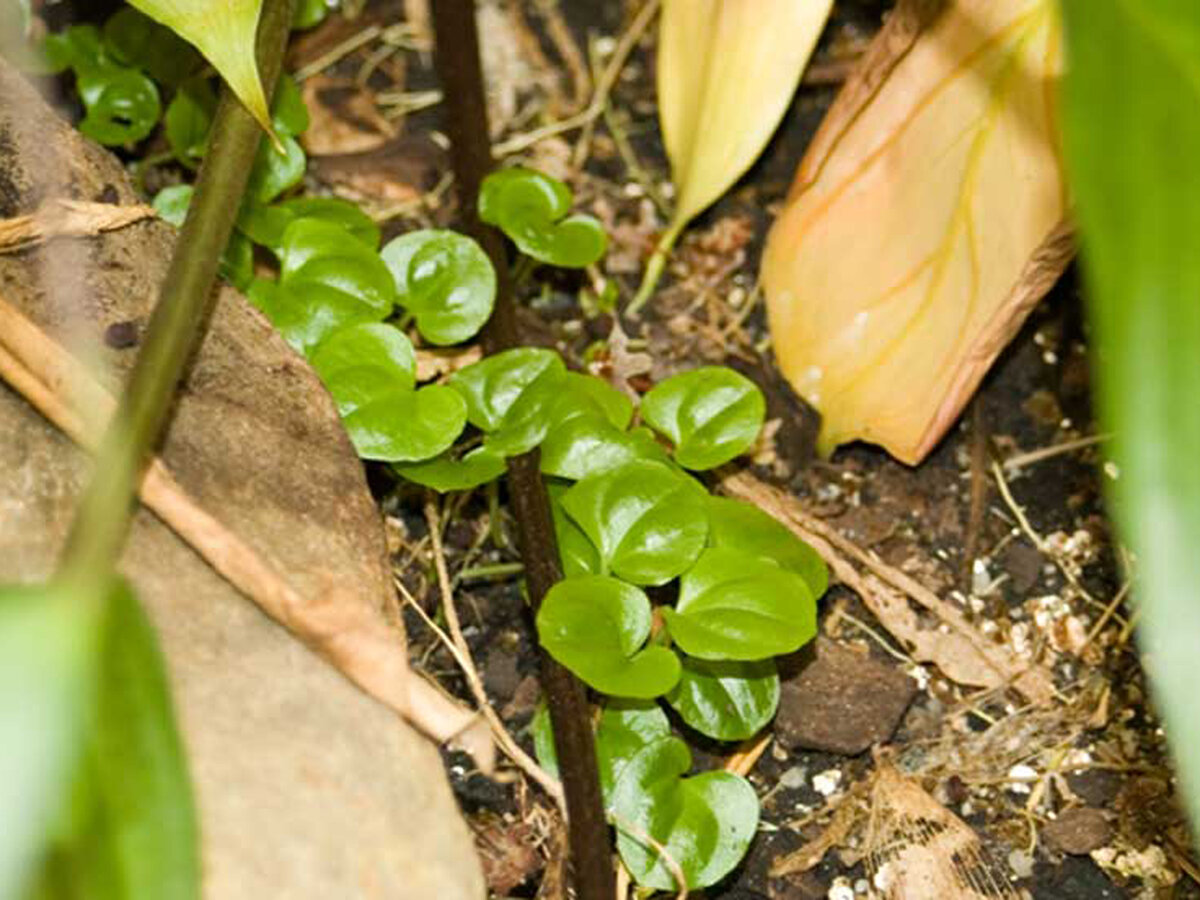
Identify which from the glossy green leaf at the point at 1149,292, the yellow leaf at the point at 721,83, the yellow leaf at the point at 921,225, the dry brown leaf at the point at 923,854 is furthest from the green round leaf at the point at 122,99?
the glossy green leaf at the point at 1149,292

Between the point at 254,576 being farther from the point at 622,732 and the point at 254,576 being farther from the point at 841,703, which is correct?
the point at 841,703

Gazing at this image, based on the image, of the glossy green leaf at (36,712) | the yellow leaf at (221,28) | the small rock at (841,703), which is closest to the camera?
the glossy green leaf at (36,712)

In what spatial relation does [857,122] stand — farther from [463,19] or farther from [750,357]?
[463,19]

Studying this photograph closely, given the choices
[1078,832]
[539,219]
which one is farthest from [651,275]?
[1078,832]

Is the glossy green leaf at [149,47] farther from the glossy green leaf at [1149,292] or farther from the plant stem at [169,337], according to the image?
the glossy green leaf at [1149,292]

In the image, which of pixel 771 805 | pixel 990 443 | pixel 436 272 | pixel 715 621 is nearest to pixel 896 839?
pixel 771 805

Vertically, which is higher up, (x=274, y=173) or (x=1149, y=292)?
(x=1149, y=292)
